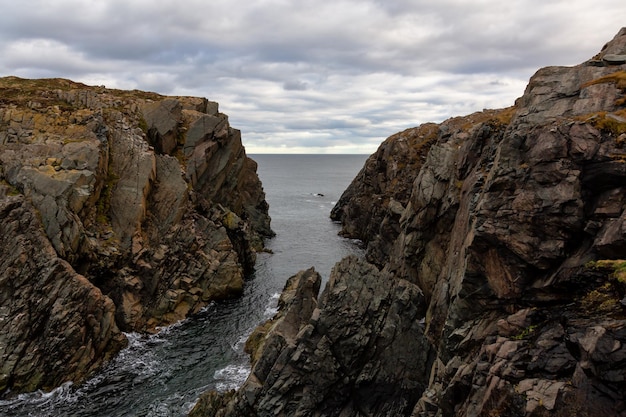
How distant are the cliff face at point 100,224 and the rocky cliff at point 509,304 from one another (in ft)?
60.0

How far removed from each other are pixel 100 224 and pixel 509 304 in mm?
49747

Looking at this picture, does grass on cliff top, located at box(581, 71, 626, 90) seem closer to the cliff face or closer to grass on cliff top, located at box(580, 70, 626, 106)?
grass on cliff top, located at box(580, 70, 626, 106)

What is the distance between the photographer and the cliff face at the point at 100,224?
43.1 m

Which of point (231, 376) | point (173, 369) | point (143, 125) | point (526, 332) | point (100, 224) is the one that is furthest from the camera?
point (143, 125)

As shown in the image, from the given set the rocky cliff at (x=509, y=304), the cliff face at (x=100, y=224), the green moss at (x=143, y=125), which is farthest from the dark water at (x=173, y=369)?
the green moss at (x=143, y=125)

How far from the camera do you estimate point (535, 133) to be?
25.9 metres

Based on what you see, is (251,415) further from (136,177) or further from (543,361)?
(136,177)

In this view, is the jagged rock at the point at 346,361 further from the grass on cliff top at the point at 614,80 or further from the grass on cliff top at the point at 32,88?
the grass on cliff top at the point at 32,88

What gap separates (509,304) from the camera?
970 inches

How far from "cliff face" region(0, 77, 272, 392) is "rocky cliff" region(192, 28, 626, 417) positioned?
18.3 metres

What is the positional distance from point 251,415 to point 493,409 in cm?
1927

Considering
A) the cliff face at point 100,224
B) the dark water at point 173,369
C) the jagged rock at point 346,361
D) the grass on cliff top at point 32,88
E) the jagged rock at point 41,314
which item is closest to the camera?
the jagged rock at point 346,361

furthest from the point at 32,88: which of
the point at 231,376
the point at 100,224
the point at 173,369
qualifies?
the point at 231,376

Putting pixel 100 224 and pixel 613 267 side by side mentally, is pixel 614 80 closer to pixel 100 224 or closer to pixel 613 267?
pixel 613 267
